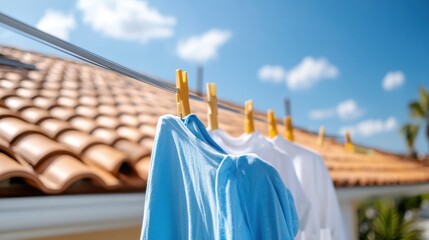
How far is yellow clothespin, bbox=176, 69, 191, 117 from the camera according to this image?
4.64 feet

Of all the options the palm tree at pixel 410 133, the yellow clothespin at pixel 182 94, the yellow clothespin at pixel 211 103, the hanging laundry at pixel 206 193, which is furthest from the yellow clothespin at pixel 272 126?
the palm tree at pixel 410 133

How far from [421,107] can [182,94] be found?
27964 mm

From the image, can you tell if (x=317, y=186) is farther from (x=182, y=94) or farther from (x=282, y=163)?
(x=182, y=94)

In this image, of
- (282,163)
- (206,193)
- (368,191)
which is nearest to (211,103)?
(282,163)

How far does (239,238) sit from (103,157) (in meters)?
1.10

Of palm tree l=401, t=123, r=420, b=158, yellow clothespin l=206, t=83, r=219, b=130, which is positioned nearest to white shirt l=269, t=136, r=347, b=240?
yellow clothespin l=206, t=83, r=219, b=130

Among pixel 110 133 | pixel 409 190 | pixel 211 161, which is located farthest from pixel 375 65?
pixel 211 161

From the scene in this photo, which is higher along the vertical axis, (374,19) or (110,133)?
(374,19)

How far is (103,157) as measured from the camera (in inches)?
74.6

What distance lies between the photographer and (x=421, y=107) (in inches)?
1013

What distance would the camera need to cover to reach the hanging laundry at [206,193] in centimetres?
103

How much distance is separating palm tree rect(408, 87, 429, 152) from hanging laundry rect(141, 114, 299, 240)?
27.7 meters

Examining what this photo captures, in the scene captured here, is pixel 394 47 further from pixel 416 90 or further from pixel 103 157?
pixel 416 90

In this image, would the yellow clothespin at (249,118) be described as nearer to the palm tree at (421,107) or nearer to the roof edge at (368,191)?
the roof edge at (368,191)
